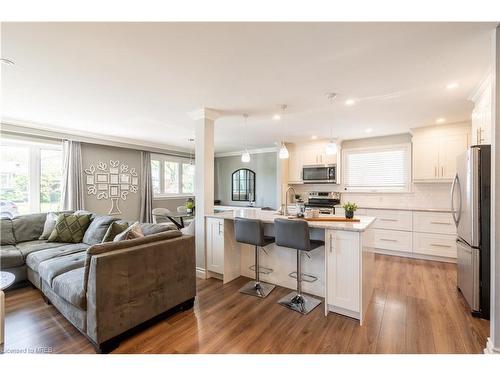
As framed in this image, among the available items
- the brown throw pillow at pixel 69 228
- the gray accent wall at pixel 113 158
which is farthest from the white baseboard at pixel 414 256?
the gray accent wall at pixel 113 158

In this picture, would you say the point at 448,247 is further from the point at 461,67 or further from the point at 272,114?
the point at 272,114

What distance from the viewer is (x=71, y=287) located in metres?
2.05

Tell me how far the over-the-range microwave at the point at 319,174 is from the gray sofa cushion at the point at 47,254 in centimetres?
451

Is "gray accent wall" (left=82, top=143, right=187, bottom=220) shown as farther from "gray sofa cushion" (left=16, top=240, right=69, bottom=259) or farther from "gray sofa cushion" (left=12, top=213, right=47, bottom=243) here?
"gray sofa cushion" (left=16, top=240, right=69, bottom=259)

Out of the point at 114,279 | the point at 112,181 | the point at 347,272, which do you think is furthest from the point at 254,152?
the point at 114,279

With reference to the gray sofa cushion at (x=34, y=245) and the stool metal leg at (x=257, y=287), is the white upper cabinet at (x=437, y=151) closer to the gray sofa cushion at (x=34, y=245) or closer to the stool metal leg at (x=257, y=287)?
the stool metal leg at (x=257, y=287)

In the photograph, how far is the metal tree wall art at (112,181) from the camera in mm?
5074

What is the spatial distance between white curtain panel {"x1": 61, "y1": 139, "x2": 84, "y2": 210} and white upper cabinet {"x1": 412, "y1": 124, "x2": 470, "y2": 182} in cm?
659

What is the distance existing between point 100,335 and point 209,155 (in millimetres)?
2397

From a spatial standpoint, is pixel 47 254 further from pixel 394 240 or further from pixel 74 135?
pixel 394 240

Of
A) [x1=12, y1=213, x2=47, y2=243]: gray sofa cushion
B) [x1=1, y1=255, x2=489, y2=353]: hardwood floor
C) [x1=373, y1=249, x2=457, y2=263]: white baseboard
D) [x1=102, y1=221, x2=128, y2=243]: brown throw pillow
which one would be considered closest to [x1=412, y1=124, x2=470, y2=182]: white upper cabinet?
[x1=373, y1=249, x2=457, y2=263]: white baseboard

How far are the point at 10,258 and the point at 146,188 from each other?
10.7 ft

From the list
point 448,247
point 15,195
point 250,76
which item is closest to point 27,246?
point 15,195
